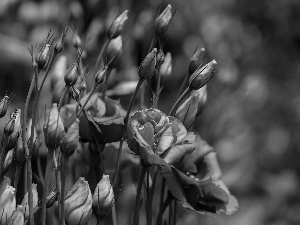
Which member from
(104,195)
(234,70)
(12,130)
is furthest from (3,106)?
(234,70)

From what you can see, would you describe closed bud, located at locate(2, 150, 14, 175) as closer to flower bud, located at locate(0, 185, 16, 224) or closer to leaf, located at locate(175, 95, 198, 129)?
flower bud, located at locate(0, 185, 16, 224)

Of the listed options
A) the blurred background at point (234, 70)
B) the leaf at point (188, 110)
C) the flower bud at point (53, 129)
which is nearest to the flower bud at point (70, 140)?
the flower bud at point (53, 129)

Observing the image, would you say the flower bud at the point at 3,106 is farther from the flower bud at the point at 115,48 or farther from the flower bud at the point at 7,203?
the flower bud at the point at 115,48

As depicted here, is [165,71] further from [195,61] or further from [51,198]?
[51,198]

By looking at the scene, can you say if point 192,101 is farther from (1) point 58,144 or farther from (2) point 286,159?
(2) point 286,159

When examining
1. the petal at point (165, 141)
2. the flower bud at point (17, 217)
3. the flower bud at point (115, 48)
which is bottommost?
the flower bud at point (17, 217)

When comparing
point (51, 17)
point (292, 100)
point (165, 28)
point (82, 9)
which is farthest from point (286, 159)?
point (165, 28)
